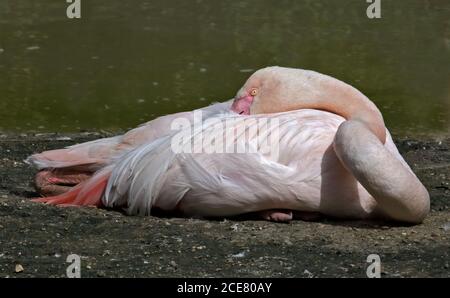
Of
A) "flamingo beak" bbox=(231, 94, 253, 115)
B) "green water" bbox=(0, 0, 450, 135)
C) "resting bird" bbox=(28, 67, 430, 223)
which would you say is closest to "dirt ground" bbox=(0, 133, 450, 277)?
"resting bird" bbox=(28, 67, 430, 223)

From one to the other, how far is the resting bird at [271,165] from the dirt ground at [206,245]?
106mm

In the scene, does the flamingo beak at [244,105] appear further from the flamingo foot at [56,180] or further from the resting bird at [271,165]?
the flamingo foot at [56,180]

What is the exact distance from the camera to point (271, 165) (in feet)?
18.2

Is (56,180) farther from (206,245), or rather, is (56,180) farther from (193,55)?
(193,55)

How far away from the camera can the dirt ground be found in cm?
491

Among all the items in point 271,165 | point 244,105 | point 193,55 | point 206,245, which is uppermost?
point 244,105

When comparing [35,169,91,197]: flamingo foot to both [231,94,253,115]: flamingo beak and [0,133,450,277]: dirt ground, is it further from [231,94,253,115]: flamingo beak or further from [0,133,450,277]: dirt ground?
[231,94,253,115]: flamingo beak

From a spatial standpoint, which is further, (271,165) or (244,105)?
(244,105)

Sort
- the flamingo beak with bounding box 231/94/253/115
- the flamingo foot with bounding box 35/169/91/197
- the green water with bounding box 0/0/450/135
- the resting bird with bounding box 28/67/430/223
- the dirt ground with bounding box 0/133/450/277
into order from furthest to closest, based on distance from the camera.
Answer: the green water with bounding box 0/0/450/135, the flamingo foot with bounding box 35/169/91/197, the flamingo beak with bounding box 231/94/253/115, the resting bird with bounding box 28/67/430/223, the dirt ground with bounding box 0/133/450/277

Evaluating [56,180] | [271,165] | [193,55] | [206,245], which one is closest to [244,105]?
[271,165]

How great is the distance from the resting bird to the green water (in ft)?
6.98

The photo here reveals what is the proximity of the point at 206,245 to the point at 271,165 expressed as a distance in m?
0.56
